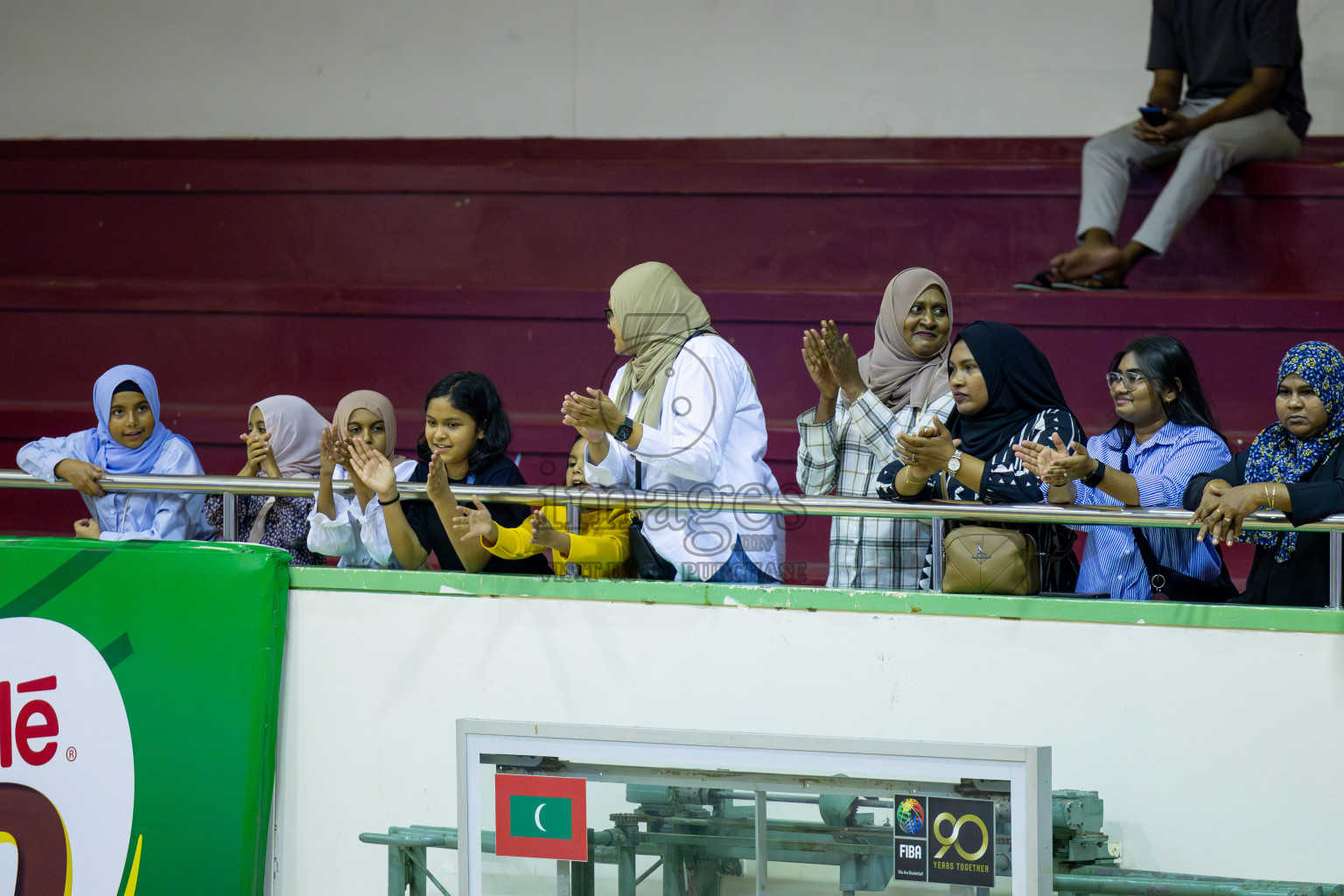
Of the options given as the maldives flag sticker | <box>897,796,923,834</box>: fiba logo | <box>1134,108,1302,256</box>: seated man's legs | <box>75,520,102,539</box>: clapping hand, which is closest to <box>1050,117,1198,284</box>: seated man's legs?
<box>1134,108,1302,256</box>: seated man's legs

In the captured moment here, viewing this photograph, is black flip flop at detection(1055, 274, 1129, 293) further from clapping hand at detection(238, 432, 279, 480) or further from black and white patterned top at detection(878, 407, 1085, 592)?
clapping hand at detection(238, 432, 279, 480)

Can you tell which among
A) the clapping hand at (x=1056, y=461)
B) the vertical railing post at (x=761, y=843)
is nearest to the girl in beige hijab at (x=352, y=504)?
the vertical railing post at (x=761, y=843)

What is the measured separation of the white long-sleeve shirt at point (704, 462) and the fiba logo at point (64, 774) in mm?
1255

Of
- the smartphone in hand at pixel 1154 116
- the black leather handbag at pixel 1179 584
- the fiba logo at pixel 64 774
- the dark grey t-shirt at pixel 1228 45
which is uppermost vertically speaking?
the dark grey t-shirt at pixel 1228 45

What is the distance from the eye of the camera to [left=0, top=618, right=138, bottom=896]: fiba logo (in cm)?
292

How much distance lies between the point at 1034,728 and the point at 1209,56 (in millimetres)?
2835

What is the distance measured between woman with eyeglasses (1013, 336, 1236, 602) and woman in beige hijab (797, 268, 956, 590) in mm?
323

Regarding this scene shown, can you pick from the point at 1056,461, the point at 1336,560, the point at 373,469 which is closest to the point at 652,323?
the point at 373,469

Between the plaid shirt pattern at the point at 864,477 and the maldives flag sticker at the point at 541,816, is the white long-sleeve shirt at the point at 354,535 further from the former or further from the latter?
the plaid shirt pattern at the point at 864,477

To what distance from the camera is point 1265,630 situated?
8.20 feet

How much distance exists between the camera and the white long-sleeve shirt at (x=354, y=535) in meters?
2.91

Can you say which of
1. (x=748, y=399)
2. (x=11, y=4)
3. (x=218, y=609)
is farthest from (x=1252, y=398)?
(x=11, y=4)

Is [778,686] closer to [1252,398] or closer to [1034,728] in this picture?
[1034,728]

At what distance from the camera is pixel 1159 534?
2.67 m
